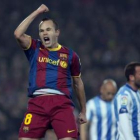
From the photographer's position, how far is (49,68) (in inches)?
331

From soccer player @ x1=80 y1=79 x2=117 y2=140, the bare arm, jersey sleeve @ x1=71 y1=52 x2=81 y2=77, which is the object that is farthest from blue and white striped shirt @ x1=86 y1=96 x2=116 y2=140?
jersey sleeve @ x1=71 y1=52 x2=81 y2=77

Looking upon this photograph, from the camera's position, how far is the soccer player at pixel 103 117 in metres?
11.8

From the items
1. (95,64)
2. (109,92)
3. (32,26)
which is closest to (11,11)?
(32,26)

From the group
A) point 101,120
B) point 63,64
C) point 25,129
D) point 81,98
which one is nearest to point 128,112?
point 81,98

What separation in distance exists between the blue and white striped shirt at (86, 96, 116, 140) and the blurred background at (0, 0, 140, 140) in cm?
441

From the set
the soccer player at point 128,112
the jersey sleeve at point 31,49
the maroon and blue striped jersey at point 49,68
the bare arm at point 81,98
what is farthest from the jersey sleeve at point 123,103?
the jersey sleeve at point 31,49

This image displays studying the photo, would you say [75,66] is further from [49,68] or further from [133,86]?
[133,86]

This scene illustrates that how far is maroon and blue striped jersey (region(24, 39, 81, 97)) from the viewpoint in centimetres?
837

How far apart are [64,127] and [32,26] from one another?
447 inches

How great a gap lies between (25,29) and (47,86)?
2.24 feet

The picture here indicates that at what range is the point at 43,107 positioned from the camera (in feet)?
27.3

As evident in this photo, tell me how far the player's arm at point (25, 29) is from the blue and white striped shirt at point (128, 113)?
1.58m

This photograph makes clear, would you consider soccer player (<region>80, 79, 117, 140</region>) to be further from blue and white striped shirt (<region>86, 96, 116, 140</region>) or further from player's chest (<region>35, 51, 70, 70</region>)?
player's chest (<region>35, 51, 70, 70</region>)

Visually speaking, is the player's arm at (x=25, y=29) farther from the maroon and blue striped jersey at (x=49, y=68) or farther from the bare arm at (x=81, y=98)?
the bare arm at (x=81, y=98)
